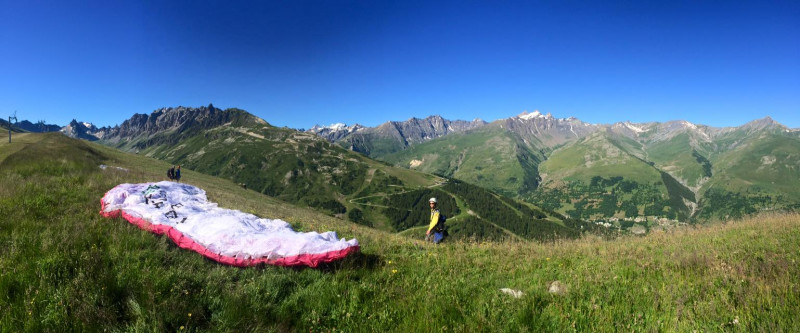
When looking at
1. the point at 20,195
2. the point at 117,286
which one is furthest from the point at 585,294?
the point at 20,195

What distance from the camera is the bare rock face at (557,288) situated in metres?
6.30

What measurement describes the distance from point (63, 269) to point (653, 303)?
10473mm

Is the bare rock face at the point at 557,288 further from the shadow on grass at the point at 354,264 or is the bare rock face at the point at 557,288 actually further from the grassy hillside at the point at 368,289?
the shadow on grass at the point at 354,264

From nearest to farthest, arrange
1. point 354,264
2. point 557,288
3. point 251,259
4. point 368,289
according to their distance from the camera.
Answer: point 368,289, point 557,288, point 251,259, point 354,264

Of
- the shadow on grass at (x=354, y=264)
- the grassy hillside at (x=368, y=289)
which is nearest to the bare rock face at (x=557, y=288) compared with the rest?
the grassy hillside at (x=368, y=289)

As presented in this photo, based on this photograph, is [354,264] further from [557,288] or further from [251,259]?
[557,288]

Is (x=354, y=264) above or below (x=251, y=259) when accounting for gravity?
below

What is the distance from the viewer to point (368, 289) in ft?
20.4

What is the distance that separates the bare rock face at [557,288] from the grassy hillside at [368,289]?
7cm

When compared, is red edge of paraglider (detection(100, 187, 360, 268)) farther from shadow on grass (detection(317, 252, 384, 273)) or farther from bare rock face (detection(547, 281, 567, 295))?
bare rock face (detection(547, 281, 567, 295))

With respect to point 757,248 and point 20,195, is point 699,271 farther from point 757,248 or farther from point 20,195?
point 20,195

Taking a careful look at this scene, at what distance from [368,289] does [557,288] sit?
3.93 m

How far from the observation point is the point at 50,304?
4473mm

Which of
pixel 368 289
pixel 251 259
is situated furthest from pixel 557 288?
pixel 251 259
